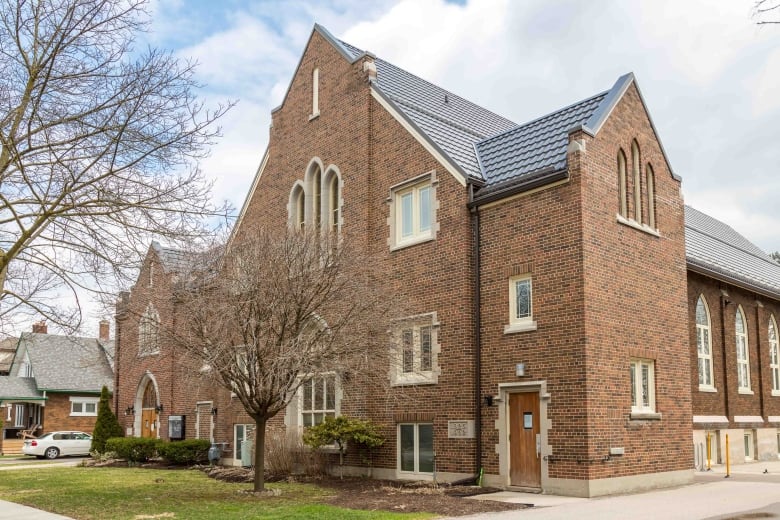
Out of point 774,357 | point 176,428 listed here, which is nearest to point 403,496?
point 176,428

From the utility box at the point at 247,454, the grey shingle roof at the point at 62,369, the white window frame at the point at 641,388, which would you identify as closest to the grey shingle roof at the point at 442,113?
the white window frame at the point at 641,388

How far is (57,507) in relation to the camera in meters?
15.0

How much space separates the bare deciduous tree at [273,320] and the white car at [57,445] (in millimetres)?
24520

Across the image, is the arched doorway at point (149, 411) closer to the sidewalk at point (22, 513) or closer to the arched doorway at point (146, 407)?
the arched doorway at point (146, 407)

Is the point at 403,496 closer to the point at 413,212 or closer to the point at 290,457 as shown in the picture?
the point at 290,457

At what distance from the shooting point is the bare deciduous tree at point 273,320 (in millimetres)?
15180

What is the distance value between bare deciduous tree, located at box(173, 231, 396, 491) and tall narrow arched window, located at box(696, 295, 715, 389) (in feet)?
35.7

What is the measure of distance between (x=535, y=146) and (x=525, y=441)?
22.9ft

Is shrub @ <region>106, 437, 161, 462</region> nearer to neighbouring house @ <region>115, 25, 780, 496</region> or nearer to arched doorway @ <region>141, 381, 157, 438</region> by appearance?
arched doorway @ <region>141, 381, 157, 438</region>

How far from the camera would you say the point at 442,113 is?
76.4 ft

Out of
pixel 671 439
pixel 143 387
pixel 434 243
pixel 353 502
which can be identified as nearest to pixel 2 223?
pixel 353 502

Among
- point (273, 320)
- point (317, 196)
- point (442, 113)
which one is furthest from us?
point (317, 196)

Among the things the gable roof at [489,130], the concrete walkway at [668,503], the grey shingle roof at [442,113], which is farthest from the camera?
the grey shingle roof at [442,113]

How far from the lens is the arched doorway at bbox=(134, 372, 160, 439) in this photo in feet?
106
